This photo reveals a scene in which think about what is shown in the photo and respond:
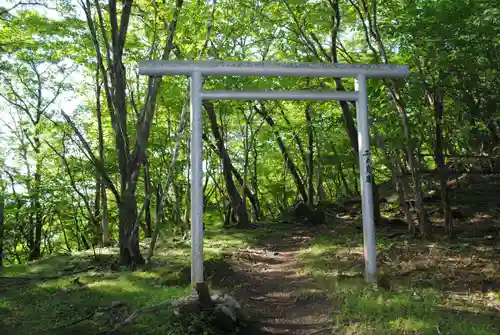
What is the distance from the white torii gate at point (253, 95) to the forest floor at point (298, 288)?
0.69 meters

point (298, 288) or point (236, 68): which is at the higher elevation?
point (236, 68)

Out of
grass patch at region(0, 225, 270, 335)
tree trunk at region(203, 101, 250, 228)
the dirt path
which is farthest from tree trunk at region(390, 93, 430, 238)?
tree trunk at region(203, 101, 250, 228)

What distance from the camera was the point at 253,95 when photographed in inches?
237

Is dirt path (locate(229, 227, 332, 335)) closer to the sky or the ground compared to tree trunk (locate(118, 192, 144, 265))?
closer to the ground

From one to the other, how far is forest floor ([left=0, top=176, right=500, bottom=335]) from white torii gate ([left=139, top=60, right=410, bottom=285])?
0.69 meters

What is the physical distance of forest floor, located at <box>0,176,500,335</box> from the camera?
15.0ft

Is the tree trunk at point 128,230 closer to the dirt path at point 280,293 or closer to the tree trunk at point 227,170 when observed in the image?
the dirt path at point 280,293

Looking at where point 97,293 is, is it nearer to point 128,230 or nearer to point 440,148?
point 128,230

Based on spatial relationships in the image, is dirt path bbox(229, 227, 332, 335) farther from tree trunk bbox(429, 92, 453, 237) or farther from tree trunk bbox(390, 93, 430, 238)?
tree trunk bbox(429, 92, 453, 237)

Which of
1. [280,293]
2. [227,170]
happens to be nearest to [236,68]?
[280,293]

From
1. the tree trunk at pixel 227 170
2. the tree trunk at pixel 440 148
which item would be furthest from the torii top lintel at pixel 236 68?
the tree trunk at pixel 227 170

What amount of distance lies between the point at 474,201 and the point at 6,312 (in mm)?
12262

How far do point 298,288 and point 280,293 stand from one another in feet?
1.08

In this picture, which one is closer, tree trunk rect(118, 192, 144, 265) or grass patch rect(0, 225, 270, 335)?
grass patch rect(0, 225, 270, 335)
